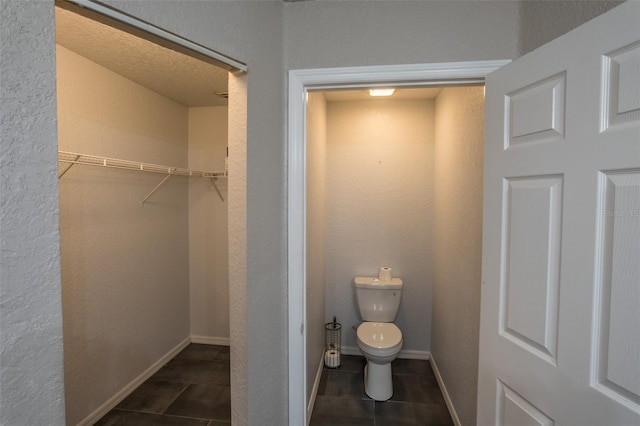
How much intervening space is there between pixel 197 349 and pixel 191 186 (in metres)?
1.62

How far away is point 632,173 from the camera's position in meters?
0.70

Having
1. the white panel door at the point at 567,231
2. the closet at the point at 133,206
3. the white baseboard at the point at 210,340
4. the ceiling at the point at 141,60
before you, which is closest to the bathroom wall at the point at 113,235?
the closet at the point at 133,206

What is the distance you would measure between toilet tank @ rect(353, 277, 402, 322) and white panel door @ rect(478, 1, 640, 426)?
4.63 feet

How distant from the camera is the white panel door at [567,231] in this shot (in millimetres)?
710

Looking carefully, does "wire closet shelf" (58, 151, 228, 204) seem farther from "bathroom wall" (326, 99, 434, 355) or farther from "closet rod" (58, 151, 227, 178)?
"bathroom wall" (326, 99, 434, 355)

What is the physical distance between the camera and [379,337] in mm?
2221

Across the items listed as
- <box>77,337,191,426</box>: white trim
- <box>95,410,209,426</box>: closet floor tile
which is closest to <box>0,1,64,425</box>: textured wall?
<box>95,410,209,426</box>: closet floor tile

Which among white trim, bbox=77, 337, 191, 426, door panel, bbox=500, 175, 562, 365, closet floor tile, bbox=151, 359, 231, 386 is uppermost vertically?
door panel, bbox=500, 175, 562, 365

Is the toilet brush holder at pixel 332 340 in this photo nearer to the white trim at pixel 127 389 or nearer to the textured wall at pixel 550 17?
the white trim at pixel 127 389

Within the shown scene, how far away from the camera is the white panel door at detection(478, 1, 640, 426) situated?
710mm

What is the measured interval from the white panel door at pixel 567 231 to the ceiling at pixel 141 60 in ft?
5.15

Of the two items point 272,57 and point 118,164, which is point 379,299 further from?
point 118,164

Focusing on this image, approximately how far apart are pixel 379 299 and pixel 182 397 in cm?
175

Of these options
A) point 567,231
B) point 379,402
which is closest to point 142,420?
point 379,402
